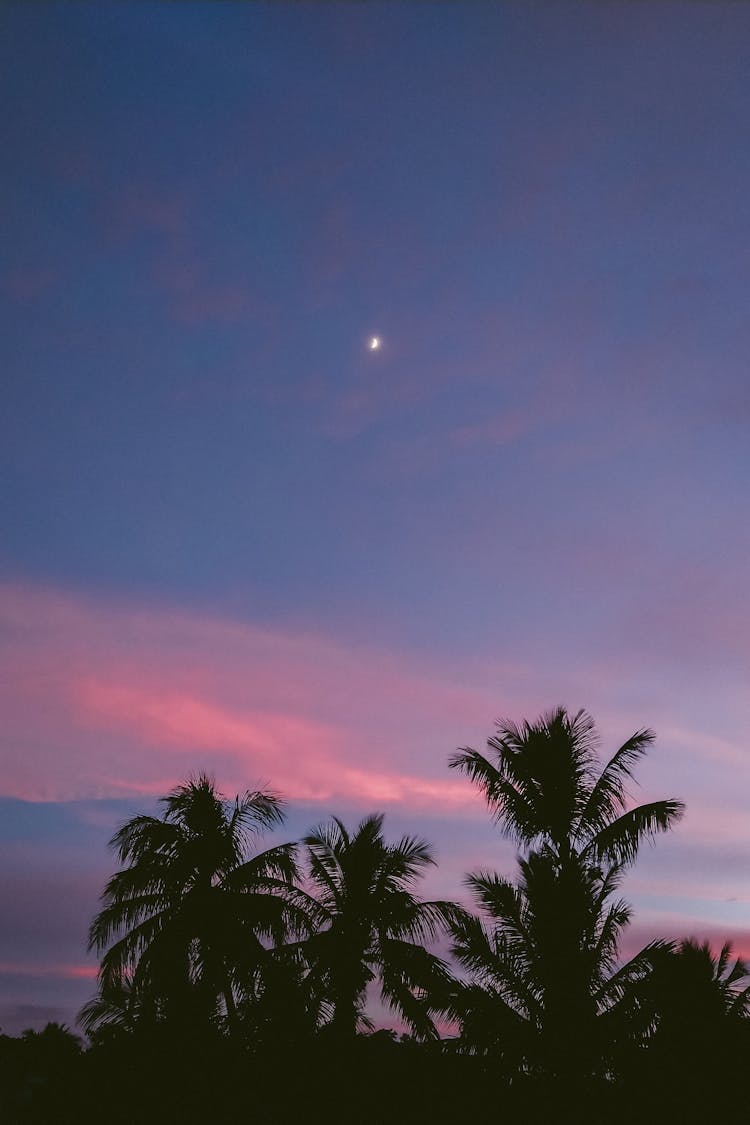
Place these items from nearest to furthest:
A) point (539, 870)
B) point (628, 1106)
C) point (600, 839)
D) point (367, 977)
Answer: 1. point (628, 1106)
2. point (539, 870)
3. point (600, 839)
4. point (367, 977)

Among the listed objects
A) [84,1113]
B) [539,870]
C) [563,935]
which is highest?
[539,870]

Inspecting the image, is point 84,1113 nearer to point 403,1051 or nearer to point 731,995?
point 403,1051

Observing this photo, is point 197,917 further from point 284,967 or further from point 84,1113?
point 84,1113

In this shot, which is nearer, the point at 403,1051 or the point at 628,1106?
the point at 628,1106

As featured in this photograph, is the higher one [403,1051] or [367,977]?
[367,977]

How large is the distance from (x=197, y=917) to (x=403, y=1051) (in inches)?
265

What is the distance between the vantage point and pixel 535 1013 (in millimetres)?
19422

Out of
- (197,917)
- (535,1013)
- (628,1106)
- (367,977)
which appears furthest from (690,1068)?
(197,917)

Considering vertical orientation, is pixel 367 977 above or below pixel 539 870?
below

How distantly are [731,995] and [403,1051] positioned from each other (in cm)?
941

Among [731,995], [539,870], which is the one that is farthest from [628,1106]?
[539,870]

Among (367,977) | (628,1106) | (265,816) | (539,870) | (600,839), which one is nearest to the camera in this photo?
(628,1106)

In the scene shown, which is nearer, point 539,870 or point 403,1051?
point 539,870

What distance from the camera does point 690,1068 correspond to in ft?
61.1
